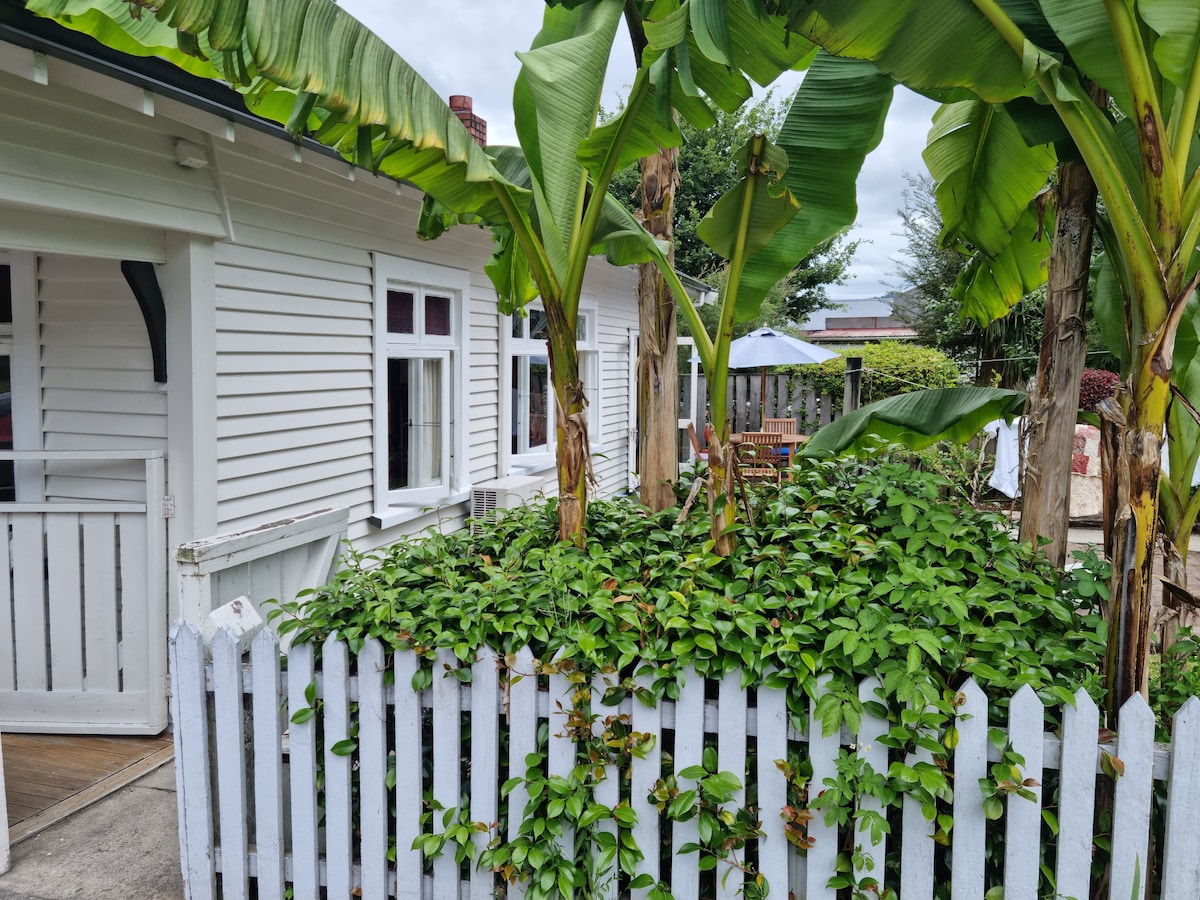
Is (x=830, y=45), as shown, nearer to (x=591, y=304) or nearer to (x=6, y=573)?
(x=6, y=573)

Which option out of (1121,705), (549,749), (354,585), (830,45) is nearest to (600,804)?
(549,749)

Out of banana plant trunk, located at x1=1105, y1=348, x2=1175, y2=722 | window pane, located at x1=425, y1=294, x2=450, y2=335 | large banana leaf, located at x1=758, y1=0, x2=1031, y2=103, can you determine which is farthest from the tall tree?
banana plant trunk, located at x1=1105, y1=348, x2=1175, y2=722

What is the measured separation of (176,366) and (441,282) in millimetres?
2988

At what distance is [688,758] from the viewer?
252 centimetres

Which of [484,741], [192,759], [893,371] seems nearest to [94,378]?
[192,759]

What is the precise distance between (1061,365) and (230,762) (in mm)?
3236

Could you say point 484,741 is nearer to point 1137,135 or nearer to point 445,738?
point 445,738

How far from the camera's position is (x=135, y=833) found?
3.55 meters

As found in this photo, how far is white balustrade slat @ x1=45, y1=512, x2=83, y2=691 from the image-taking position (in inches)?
176

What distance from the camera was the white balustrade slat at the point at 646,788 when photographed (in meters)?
2.53

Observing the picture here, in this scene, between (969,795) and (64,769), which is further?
(64,769)

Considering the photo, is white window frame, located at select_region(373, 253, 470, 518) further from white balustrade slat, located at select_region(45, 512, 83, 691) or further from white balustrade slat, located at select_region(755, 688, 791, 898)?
white balustrade slat, located at select_region(755, 688, 791, 898)

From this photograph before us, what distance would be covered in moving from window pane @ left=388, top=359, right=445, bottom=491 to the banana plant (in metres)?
4.70

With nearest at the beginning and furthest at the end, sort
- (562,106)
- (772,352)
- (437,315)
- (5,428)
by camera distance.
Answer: (562,106)
(5,428)
(437,315)
(772,352)
